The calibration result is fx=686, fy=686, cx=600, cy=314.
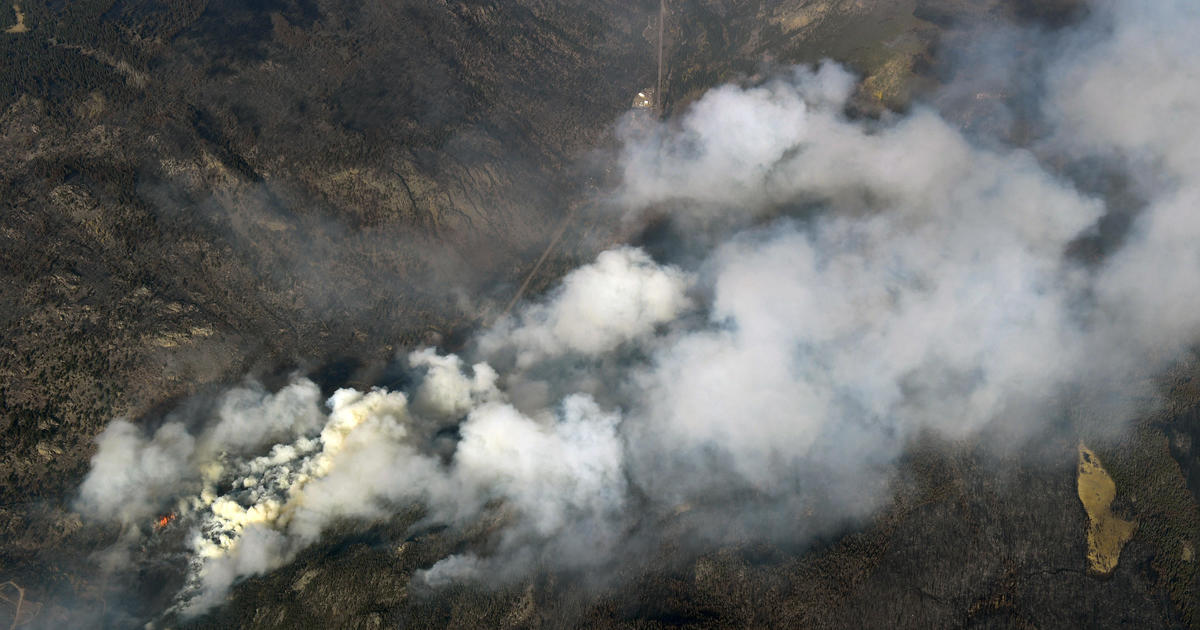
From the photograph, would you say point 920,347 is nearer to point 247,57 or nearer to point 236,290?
point 236,290

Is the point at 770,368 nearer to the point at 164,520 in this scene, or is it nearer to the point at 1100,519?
the point at 1100,519

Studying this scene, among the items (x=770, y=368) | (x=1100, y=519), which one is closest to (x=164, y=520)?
(x=770, y=368)

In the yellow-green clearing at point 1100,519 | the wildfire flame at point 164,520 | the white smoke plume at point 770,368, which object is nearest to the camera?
the yellow-green clearing at point 1100,519

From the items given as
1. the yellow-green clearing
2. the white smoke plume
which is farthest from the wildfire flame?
the yellow-green clearing

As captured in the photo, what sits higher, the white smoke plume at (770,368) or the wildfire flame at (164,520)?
the white smoke plume at (770,368)

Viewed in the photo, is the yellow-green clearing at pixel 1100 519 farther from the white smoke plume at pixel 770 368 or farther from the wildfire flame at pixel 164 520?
the wildfire flame at pixel 164 520

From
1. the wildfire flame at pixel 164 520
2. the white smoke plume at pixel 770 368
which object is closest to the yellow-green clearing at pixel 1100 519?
the white smoke plume at pixel 770 368
